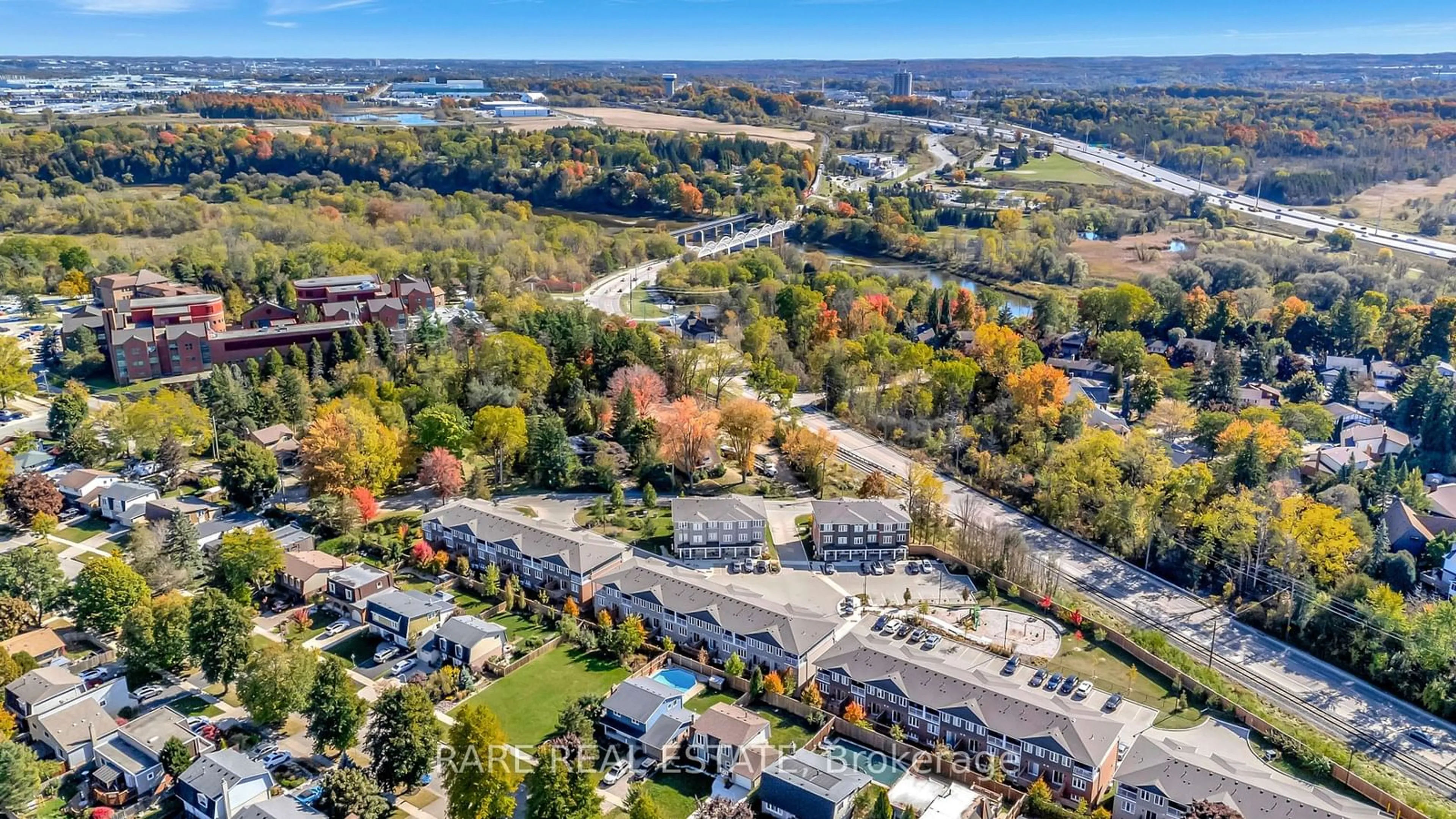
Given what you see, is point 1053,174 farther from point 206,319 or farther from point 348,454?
point 348,454

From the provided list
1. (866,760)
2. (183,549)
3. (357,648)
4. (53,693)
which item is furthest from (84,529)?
Result: (866,760)

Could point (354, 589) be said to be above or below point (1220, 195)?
below

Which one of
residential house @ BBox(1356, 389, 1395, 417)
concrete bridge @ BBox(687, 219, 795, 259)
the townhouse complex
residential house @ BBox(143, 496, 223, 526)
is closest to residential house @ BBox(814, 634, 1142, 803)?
residential house @ BBox(143, 496, 223, 526)

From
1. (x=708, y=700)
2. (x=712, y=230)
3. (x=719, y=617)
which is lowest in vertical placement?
(x=708, y=700)

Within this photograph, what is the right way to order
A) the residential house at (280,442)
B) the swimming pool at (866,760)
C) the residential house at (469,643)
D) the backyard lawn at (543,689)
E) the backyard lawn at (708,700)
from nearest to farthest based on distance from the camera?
the swimming pool at (866,760), the backyard lawn at (543,689), the backyard lawn at (708,700), the residential house at (469,643), the residential house at (280,442)

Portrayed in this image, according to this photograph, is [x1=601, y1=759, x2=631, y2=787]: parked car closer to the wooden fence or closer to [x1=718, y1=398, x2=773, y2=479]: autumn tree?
the wooden fence

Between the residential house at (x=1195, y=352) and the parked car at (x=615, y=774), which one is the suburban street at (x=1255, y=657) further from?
the residential house at (x=1195, y=352)

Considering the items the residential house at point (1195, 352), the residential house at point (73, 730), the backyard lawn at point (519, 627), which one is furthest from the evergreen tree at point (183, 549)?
the residential house at point (1195, 352)
